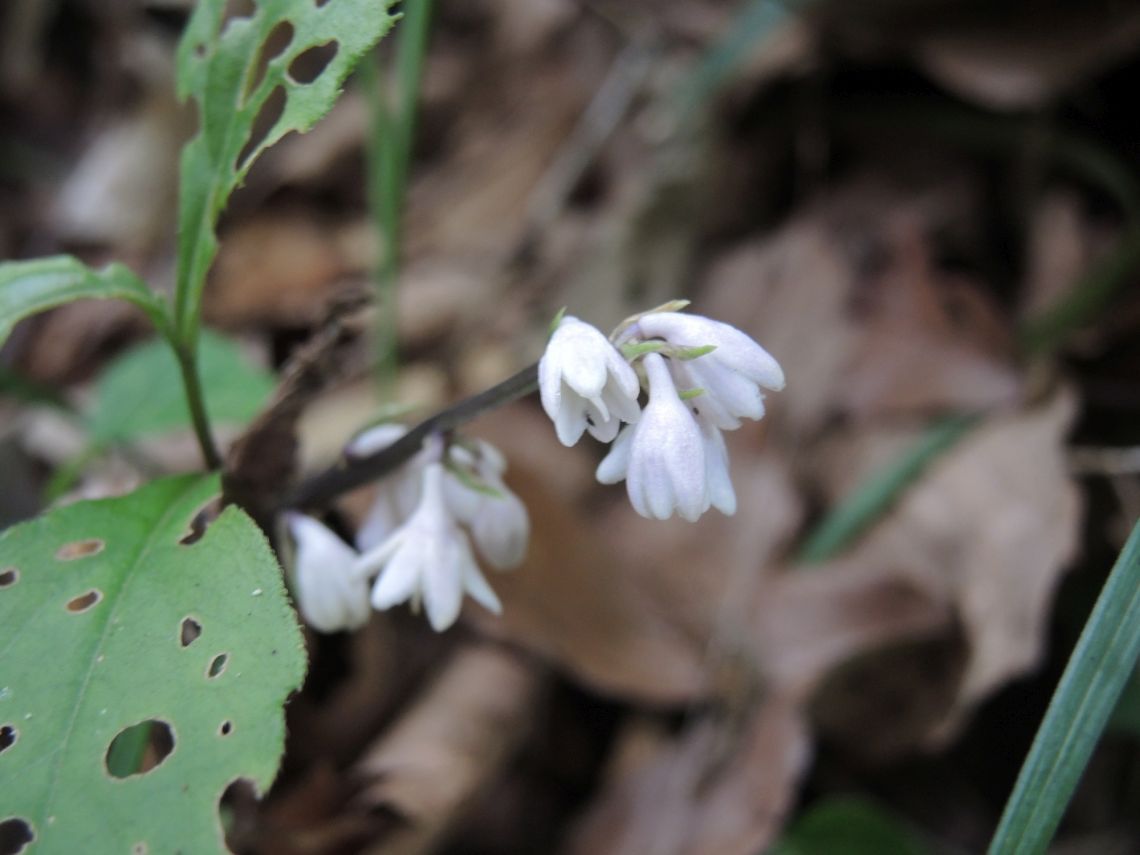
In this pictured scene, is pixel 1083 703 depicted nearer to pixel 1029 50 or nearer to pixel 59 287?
pixel 59 287

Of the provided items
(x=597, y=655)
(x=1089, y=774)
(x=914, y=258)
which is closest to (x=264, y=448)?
(x=597, y=655)

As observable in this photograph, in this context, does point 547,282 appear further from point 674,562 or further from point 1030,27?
point 1030,27

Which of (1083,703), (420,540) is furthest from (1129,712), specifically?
(420,540)

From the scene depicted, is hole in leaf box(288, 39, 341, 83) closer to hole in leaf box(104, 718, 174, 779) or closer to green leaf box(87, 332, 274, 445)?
green leaf box(87, 332, 274, 445)

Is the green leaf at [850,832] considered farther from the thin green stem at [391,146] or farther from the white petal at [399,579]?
the thin green stem at [391,146]

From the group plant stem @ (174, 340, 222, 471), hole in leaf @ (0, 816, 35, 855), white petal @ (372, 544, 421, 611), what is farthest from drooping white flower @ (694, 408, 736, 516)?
hole in leaf @ (0, 816, 35, 855)

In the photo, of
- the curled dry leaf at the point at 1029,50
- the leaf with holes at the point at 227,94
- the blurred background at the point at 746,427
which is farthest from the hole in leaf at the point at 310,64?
the leaf with holes at the point at 227,94

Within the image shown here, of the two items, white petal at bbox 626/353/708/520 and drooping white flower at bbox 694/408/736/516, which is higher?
white petal at bbox 626/353/708/520
